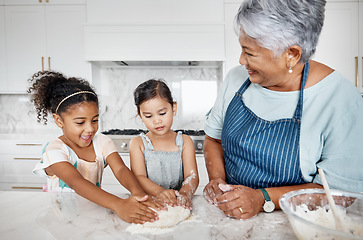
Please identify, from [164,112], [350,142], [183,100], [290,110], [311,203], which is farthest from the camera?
[183,100]

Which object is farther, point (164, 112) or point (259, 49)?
point (164, 112)

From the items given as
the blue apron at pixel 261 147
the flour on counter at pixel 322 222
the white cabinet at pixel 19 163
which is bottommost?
the white cabinet at pixel 19 163

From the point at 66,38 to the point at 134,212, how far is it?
8.26 feet

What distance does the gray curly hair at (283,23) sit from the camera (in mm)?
782

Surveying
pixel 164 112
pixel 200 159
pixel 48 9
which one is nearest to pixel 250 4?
pixel 164 112

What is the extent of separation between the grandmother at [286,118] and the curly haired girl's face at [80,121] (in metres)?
0.57

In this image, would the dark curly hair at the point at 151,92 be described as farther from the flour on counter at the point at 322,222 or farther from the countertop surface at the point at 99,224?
the flour on counter at the point at 322,222

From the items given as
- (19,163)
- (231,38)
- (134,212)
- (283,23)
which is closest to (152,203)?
(134,212)

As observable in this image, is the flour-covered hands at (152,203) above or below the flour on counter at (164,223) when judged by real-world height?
above

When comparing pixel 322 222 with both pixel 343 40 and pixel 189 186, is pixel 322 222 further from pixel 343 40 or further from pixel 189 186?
pixel 343 40

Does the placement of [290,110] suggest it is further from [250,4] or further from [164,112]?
[164,112]

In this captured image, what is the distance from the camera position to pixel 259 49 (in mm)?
857

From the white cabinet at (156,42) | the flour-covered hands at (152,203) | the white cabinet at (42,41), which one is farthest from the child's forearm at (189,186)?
the white cabinet at (42,41)

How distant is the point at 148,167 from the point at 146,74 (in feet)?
6.31
